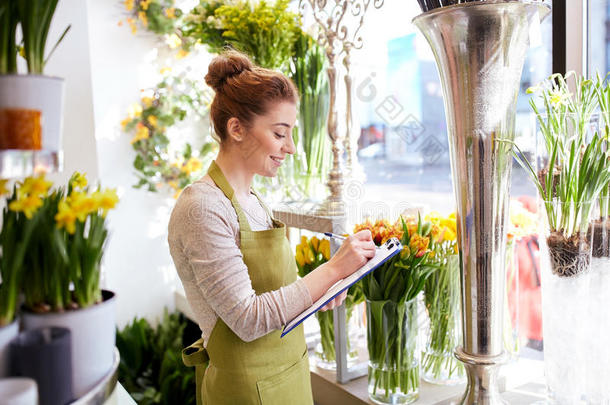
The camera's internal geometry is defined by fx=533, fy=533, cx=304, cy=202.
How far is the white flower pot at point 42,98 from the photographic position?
557 mm

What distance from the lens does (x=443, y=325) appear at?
5.13 ft

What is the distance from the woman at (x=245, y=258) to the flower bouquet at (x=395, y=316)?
0.56 ft

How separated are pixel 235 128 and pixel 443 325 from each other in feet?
2.75

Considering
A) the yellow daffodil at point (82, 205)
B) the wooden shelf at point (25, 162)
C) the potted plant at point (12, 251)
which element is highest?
the wooden shelf at point (25, 162)

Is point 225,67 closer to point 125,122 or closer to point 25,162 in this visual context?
point 25,162

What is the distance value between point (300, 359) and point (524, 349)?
87cm

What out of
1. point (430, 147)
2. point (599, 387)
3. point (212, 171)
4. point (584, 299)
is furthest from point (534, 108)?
point (430, 147)

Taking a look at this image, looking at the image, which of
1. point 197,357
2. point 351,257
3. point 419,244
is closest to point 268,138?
point 351,257

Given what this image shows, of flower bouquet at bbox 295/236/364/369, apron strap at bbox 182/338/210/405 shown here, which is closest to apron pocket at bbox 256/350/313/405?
apron strap at bbox 182/338/210/405

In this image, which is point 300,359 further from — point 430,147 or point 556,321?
point 430,147

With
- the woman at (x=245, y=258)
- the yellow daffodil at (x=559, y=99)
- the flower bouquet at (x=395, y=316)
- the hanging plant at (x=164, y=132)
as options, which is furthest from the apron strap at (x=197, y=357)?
the hanging plant at (x=164, y=132)

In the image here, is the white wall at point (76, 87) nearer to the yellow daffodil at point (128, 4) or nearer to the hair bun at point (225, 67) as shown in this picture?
the yellow daffodil at point (128, 4)

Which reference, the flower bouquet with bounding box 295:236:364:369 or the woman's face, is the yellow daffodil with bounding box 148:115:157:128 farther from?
the woman's face

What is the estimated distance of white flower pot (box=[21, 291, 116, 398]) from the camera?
592 millimetres
